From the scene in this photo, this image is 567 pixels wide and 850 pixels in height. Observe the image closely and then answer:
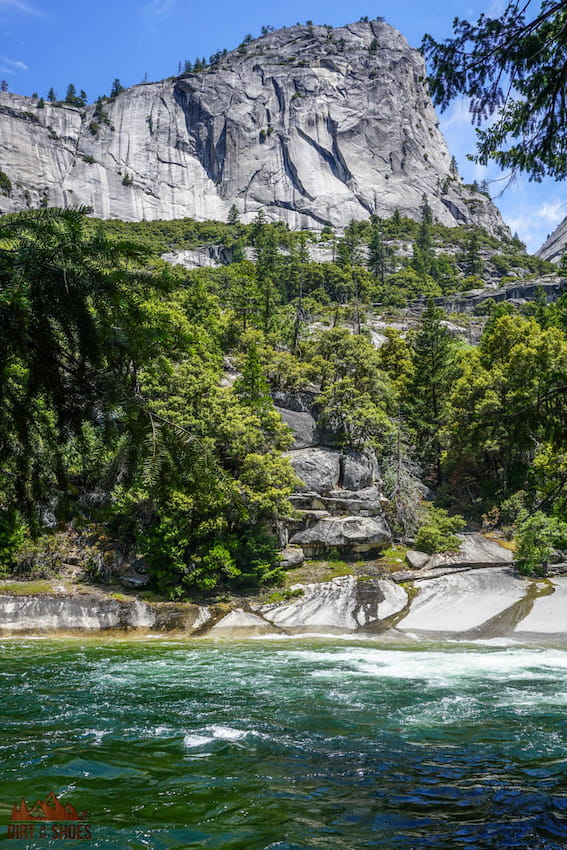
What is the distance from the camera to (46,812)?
165 inches

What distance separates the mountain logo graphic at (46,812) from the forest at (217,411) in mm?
2120

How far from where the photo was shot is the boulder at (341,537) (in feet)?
88.3

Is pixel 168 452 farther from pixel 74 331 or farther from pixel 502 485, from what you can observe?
pixel 502 485

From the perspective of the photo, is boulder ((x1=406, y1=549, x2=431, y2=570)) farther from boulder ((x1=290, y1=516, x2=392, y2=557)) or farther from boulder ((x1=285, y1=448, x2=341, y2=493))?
boulder ((x1=285, y1=448, x2=341, y2=493))

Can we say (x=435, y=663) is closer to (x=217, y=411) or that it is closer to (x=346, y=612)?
(x=346, y=612)

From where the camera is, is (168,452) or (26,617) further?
(26,617)

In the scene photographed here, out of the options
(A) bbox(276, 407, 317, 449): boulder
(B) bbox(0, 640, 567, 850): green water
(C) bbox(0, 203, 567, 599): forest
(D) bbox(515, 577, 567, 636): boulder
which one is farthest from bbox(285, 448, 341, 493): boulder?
(B) bbox(0, 640, 567, 850): green water

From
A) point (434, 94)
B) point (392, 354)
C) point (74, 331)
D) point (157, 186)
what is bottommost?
point (74, 331)

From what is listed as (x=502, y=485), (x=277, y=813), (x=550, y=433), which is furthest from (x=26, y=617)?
(x=502, y=485)

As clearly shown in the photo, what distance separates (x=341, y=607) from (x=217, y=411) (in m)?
10.4

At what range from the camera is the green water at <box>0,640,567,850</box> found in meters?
3.88

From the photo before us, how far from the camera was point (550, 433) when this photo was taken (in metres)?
5.27

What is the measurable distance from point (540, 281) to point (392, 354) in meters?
54.9

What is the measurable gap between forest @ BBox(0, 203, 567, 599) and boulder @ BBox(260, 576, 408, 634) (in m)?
2.60
